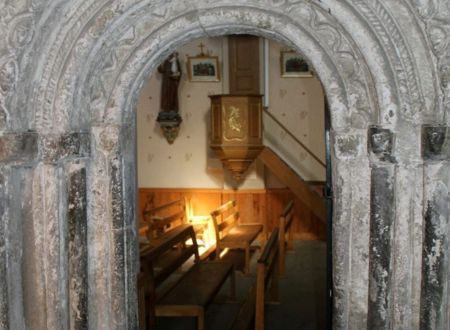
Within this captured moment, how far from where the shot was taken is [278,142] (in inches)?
345

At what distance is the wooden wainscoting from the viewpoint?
8633 mm

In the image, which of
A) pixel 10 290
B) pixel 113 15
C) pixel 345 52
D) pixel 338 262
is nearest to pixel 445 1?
pixel 345 52

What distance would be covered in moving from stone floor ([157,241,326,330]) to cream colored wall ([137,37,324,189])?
2065 mm

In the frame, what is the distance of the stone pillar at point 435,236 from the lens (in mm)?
2434

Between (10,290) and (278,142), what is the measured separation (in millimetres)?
6370

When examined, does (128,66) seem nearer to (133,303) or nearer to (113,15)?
(113,15)

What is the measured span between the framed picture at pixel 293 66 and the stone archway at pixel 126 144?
5.96m

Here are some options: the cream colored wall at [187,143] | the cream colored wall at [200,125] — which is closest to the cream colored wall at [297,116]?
the cream colored wall at [200,125]

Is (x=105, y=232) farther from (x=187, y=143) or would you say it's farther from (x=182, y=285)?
(x=187, y=143)

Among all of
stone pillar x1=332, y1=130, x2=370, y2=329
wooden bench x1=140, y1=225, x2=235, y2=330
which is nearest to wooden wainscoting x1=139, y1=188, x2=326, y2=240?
wooden bench x1=140, y1=225, x2=235, y2=330

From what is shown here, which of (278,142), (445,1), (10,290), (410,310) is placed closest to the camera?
(445,1)

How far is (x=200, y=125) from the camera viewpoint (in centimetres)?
892

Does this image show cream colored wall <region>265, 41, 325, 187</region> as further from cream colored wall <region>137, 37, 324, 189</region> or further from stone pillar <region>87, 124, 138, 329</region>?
stone pillar <region>87, 124, 138, 329</region>

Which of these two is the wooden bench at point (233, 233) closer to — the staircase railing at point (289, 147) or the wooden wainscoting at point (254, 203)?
the wooden wainscoting at point (254, 203)
